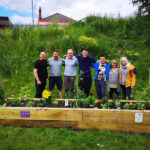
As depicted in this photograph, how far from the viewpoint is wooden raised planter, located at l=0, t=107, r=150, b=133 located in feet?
8.54

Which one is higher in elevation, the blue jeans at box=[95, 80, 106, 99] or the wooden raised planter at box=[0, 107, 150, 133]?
the blue jeans at box=[95, 80, 106, 99]

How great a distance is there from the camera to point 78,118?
106 inches

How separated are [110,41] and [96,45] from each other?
1.21 meters

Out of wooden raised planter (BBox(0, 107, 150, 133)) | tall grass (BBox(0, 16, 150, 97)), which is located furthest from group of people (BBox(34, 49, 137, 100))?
tall grass (BBox(0, 16, 150, 97))

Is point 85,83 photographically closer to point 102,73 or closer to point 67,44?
point 102,73

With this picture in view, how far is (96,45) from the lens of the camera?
679cm

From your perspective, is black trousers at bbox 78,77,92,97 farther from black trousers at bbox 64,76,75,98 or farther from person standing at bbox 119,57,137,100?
person standing at bbox 119,57,137,100

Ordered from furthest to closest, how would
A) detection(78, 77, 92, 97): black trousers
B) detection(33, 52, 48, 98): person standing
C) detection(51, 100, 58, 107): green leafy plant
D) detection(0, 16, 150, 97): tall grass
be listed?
detection(0, 16, 150, 97): tall grass < detection(78, 77, 92, 97): black trousers < detection(33, 52, 48, 98): person standing < detection(51, 100, 58, 107): green leafy plant

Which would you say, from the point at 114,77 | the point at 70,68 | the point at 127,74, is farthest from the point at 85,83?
the point at 127,74

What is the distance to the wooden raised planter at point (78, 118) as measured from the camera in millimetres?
2602

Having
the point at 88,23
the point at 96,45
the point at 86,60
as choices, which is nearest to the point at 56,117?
the point at 86,60

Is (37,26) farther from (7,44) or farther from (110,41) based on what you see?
(110,41)

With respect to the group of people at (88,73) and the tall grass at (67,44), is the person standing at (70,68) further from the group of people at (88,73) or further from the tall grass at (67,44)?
the tall grass at (67,44)

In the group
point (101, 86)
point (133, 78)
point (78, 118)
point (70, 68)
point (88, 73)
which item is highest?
point (70, 68)
